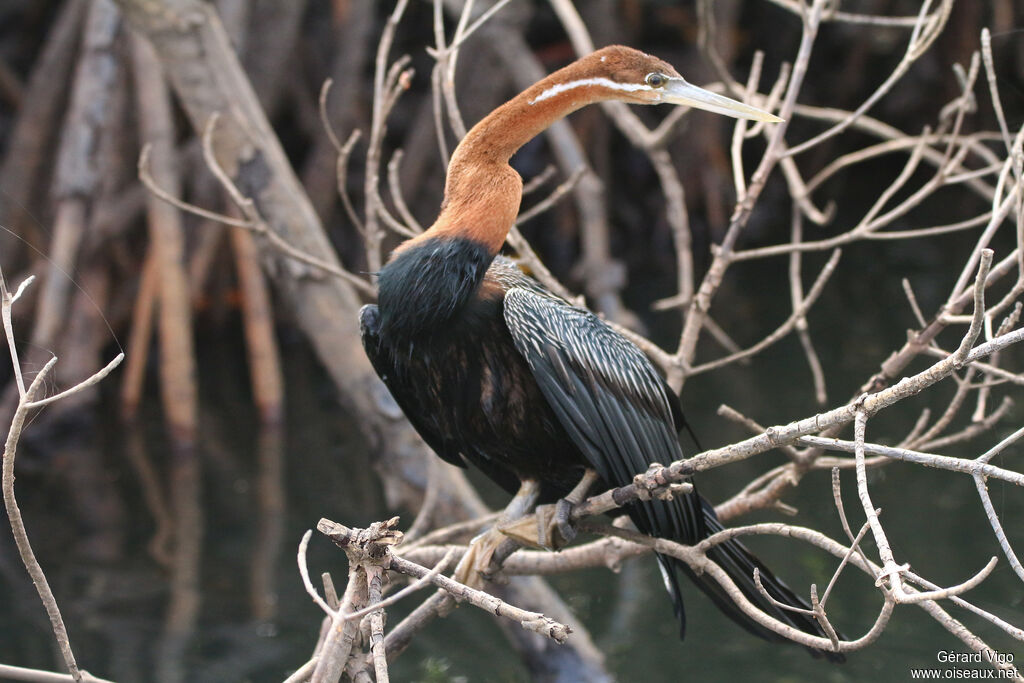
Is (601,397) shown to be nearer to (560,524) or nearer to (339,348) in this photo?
(560,524)

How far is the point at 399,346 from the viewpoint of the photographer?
9.26 feet

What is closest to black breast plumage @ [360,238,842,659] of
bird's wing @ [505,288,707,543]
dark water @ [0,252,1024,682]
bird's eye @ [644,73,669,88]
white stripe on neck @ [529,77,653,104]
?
bird's wing @ [505,288,707,543]

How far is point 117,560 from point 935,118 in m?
7.67

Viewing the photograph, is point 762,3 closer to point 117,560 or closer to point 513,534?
point 117,560

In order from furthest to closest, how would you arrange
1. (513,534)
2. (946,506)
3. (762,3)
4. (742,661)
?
(762,3) < (946,506) < (742,661) < (513,534)

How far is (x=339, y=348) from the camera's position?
407 centimetres

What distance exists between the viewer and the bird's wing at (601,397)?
272cm

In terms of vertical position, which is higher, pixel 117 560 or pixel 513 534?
pixel 513 534

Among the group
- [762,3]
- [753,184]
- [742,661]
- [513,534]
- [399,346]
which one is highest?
[762,3]

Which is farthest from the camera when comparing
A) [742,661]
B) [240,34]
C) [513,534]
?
[240,34]

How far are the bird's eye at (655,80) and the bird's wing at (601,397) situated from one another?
0.61 metres

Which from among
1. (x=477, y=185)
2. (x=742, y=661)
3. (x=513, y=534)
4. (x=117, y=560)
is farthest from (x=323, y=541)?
(x=477, y=185)

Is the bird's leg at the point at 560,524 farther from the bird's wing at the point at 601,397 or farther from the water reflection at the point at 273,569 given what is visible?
the water reflection at the point at 273,569

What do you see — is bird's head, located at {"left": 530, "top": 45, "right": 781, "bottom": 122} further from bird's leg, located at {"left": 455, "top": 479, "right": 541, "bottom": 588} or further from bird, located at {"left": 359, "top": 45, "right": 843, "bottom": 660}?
bird's leg, located at {"left": 455, "top": 479, "right": 541, "bottom": 588}
